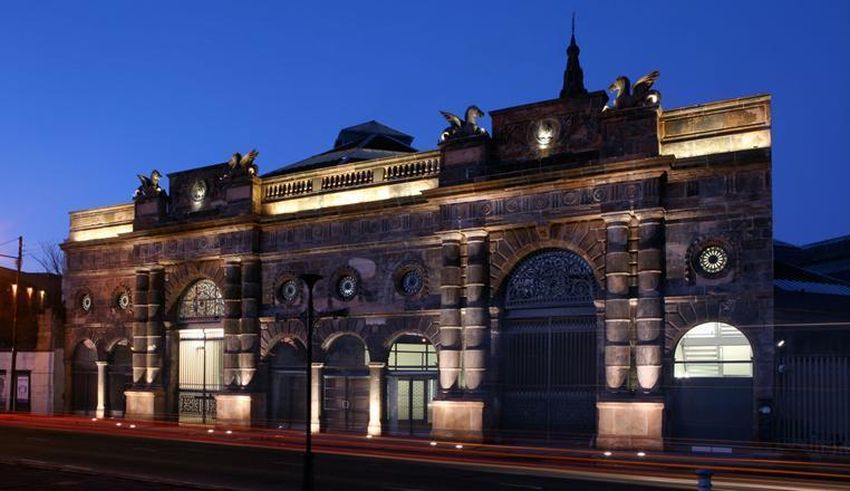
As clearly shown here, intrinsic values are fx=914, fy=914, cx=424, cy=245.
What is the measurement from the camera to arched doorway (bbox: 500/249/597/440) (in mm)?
27547

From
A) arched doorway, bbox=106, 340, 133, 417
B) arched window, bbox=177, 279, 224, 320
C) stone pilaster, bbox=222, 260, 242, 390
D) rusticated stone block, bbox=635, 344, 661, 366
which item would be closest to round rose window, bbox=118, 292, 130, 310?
arched doorway, bbox=106, 340, 133, 417

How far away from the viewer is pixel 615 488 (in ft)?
59.4

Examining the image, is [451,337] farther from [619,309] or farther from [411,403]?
[619,309]

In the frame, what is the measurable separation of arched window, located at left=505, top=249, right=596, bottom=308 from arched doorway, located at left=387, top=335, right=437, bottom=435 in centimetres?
424

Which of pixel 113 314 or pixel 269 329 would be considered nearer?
pixel 269 329

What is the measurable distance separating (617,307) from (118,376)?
2459cm

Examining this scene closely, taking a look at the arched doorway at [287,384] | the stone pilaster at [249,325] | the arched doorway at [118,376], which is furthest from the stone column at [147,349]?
the arched doorway at [287,384]

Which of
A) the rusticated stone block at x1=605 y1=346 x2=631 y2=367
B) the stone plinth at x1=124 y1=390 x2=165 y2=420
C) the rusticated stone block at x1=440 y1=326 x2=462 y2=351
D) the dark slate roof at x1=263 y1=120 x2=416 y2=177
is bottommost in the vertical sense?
the stone plinth at x1=124 y1=390 x2=165 y2=420

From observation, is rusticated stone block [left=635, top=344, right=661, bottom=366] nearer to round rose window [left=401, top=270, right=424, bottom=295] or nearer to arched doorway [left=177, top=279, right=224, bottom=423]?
round rose window [left=401, top=270, right=424, bottom=295]

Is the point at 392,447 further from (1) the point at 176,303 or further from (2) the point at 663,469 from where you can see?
(1) the point at 176,303

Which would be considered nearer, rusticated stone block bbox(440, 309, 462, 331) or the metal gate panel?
the metal gate panel

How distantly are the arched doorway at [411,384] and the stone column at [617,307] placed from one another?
734cm

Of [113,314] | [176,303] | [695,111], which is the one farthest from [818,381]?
[113,314]

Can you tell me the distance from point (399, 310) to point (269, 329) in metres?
6.06
